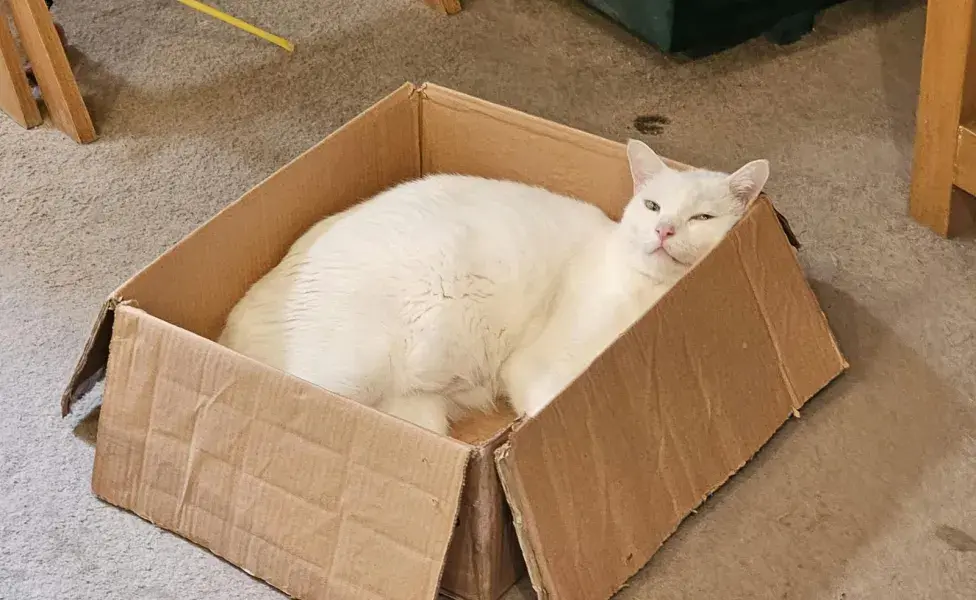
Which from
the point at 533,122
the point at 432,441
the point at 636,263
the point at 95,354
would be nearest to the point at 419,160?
the point at 533,122

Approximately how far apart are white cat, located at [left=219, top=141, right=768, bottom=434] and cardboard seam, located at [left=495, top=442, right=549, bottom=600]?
0.85 feet

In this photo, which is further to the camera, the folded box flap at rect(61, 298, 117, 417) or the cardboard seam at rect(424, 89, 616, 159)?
the cardboard seam at rect(424, 89, 616, 159)

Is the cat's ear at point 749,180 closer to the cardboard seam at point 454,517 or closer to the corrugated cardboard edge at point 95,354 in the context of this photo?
the cardboard seam at point 454,517

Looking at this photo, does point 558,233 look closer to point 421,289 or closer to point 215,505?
point 421,289

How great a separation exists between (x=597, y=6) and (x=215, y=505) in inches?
55.8

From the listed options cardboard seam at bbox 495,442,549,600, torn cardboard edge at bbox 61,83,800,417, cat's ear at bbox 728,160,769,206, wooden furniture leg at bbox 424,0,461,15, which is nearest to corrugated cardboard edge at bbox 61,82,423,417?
torn cardboard edge at bbox 61,83,800,417

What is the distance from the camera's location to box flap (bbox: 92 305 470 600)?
1143mm

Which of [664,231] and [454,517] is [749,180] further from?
[454,517]

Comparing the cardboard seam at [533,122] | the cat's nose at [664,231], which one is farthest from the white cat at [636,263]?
the cardboard seam at [533,122]

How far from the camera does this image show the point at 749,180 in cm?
137

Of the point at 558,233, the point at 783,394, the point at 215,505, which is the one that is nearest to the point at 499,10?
the point at 558,233

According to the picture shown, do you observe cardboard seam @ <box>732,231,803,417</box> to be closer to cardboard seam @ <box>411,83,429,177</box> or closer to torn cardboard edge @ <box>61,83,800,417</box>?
torn cardboard edge @ <box>61,83,800,417</box>

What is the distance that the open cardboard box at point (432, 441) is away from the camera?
114 cm

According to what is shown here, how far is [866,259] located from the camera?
1704 mm
